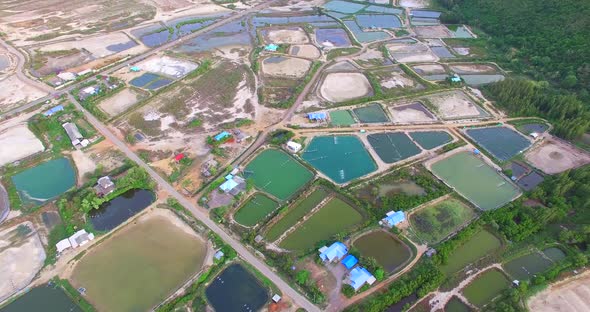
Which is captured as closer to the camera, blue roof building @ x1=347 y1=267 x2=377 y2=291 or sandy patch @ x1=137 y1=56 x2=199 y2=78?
blue roof building @ x1=347 y1=267 x2=377 y2=291

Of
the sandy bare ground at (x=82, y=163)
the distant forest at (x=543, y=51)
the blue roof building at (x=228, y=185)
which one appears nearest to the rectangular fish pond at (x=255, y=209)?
the blue roof building at (x=228, y=185)

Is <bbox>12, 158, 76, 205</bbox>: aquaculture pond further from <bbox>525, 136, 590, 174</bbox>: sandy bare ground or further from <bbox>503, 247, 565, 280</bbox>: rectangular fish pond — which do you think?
<bbox>525, 136, 590, 174</bbox>: sandy bare ground

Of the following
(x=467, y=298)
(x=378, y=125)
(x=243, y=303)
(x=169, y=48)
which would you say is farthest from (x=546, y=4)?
(x=243, y=303)

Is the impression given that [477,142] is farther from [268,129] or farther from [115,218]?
[115,218]

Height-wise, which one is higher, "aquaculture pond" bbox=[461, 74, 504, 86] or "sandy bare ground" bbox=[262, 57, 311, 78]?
"aquaculture pond" bbox=[461, 74, 504, 86]

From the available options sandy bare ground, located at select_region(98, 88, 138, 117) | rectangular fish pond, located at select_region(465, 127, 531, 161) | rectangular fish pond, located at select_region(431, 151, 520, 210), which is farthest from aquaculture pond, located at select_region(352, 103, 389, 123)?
sandy bare ground, located at select_region(98, 88, 138, 117)

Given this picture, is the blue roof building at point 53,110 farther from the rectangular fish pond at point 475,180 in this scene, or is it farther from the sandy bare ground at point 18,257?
the rectangular fish pond at point 475,180

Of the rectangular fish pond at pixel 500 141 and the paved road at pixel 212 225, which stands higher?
the rectangular fish pond at pixel 500 141
